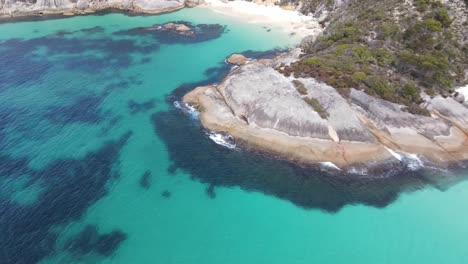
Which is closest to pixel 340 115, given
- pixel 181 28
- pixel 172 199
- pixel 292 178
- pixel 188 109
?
pixel 292 178

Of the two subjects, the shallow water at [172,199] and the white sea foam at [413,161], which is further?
the white sea foam at [413,161]

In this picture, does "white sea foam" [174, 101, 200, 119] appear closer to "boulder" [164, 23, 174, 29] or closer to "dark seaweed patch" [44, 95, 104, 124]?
"dark seaweed patch" [44, 95, 104, 124]

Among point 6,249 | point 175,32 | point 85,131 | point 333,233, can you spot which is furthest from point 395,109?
point 175,32

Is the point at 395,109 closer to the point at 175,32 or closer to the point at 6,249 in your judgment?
the point at 6,249

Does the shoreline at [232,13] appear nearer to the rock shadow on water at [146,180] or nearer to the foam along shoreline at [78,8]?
the foam along shoreline at [78,8]

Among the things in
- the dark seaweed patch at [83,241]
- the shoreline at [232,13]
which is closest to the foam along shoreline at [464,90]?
the shoreline at [232,13]

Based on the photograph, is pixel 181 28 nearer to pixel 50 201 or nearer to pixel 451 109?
pixel 50 201
